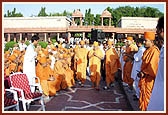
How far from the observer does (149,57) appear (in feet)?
11.5

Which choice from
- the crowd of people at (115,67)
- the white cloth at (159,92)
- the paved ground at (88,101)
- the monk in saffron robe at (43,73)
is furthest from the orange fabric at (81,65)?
the white cloth at (159,92)

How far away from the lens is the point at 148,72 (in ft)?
11.4

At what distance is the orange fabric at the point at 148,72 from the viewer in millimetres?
3393

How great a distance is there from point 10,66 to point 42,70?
1993mm

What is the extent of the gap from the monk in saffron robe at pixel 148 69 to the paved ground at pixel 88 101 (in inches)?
45.3

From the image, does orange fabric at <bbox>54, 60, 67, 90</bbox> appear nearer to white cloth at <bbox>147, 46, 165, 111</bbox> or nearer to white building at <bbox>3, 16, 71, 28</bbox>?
white cloth at <bbox>147, 46, 165, 111</bbox>

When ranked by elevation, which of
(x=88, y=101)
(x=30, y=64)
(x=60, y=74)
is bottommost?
(x=88, y=101)

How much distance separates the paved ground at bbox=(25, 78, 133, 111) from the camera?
15.6 feet

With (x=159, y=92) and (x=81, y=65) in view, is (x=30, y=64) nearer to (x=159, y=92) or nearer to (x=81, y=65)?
(x=81, y=65)

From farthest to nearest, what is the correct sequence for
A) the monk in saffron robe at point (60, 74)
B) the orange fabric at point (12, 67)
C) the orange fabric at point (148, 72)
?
the orange fabric at point (12, 67)
the monk in saffron robe at point (60, 74)
the orange fabric at point (148, 72)

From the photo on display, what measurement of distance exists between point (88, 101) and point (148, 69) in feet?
7.61

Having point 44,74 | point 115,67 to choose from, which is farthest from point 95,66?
point 44,74

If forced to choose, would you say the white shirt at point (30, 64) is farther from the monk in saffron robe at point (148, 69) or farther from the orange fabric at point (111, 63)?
the monk in saffron robe at point (148, 69)

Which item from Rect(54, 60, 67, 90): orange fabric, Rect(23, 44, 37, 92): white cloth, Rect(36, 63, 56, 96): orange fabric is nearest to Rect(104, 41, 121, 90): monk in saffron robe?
Rect(54, 60, 67, 90): orange fabric
